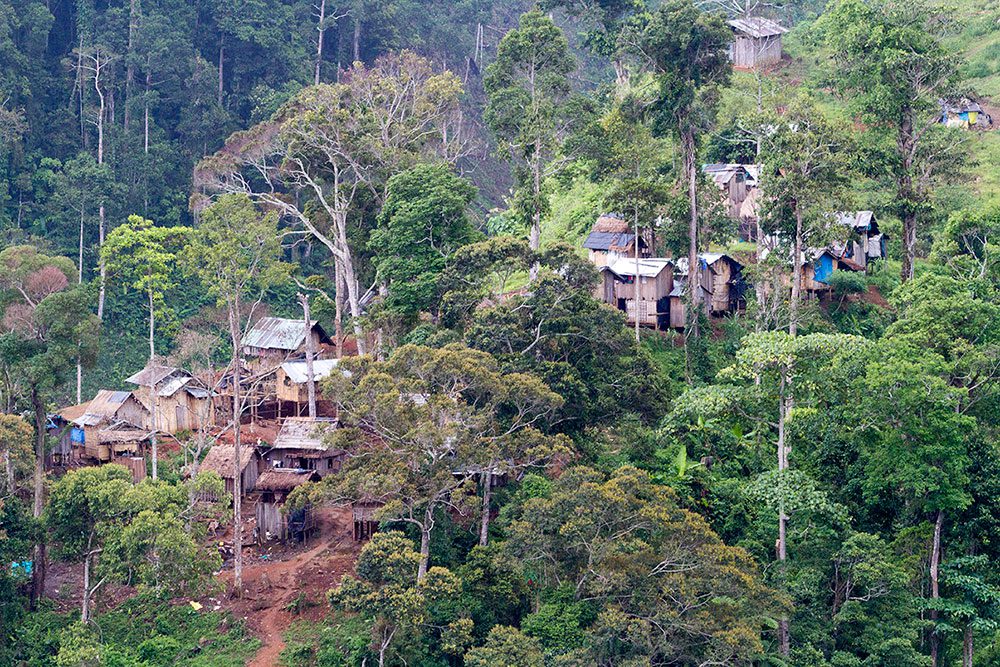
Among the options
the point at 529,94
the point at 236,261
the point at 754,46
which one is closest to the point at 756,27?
the point at 754,46

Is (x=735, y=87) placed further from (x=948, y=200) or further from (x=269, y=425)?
(x=269, y=425)

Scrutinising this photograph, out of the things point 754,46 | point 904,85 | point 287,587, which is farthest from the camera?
point 754,46

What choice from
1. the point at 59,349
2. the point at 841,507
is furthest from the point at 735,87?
the point at 59,349

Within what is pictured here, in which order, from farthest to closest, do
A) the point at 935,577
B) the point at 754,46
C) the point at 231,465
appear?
the point at 754,46 < the point at 231,465 < the point at 935,577

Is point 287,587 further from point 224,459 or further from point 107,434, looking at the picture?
point 107,434

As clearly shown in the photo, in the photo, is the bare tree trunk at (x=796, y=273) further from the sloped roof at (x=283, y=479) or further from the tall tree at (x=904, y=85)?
the sloped roof at (x=283, y=479)

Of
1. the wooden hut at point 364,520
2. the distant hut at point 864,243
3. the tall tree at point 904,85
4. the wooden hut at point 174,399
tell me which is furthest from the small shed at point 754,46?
the wooden hut at point 364,520

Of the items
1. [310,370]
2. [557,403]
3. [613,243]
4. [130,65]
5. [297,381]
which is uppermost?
[130,65]
